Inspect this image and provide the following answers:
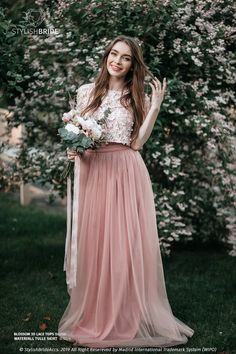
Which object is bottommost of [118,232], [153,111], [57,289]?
[57,289]

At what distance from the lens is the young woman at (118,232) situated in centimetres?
358

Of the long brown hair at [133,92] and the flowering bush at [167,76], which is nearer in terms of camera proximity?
the long brown hair at [133,92]

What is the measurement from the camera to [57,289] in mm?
4938

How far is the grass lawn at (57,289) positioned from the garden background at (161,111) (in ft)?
0.06

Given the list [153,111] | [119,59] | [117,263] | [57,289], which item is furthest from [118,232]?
[57,289]

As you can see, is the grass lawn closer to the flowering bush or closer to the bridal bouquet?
the flowering bush

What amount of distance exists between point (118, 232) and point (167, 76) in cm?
218

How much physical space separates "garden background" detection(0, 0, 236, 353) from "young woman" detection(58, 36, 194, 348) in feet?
1.75

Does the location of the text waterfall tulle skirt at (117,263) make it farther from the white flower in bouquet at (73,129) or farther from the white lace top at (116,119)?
the white flower in bouquet at (73,129)

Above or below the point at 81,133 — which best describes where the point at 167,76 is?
above

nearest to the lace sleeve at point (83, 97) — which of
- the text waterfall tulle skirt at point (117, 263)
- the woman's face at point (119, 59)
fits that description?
the woman's face at point (119, 59)

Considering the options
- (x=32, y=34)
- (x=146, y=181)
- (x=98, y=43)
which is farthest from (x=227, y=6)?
(x=146, y=181)

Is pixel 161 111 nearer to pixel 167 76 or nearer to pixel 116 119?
pixel 167 76

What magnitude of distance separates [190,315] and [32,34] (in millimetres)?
3014
